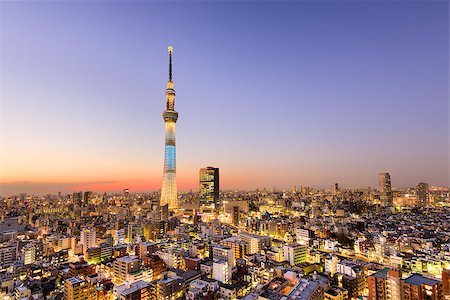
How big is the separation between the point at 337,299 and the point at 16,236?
1980cm

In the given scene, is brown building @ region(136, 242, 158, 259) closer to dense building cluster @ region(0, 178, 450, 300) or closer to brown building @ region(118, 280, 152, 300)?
dense building cluster @ region(0, 178, 450, 300)

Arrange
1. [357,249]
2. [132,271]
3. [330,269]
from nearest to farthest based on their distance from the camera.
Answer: [132,271] → [330,269] → [357,249]

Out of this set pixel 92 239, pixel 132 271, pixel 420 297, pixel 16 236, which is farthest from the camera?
pixel 16 236

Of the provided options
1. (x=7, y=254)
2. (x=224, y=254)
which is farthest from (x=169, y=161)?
(x=224, y=254)

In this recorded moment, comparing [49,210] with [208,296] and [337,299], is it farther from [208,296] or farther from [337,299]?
[337,299]

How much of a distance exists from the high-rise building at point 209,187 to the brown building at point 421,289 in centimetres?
2732

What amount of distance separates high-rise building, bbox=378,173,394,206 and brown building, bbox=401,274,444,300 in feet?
106

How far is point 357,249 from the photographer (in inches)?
549

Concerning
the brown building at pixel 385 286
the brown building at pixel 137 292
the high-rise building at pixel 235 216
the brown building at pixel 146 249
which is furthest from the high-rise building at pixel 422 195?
the brown building at pixel 137 292

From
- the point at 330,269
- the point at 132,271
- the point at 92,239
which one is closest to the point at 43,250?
the point at 92,239

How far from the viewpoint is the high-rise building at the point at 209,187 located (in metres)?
34.2

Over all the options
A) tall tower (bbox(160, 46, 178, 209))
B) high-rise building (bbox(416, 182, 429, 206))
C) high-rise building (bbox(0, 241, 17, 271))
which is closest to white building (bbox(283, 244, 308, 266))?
high-rise building (bbox(0, 241, 17, 271))

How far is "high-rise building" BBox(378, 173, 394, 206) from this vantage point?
36062 mm

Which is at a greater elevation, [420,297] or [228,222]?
[420,297]
